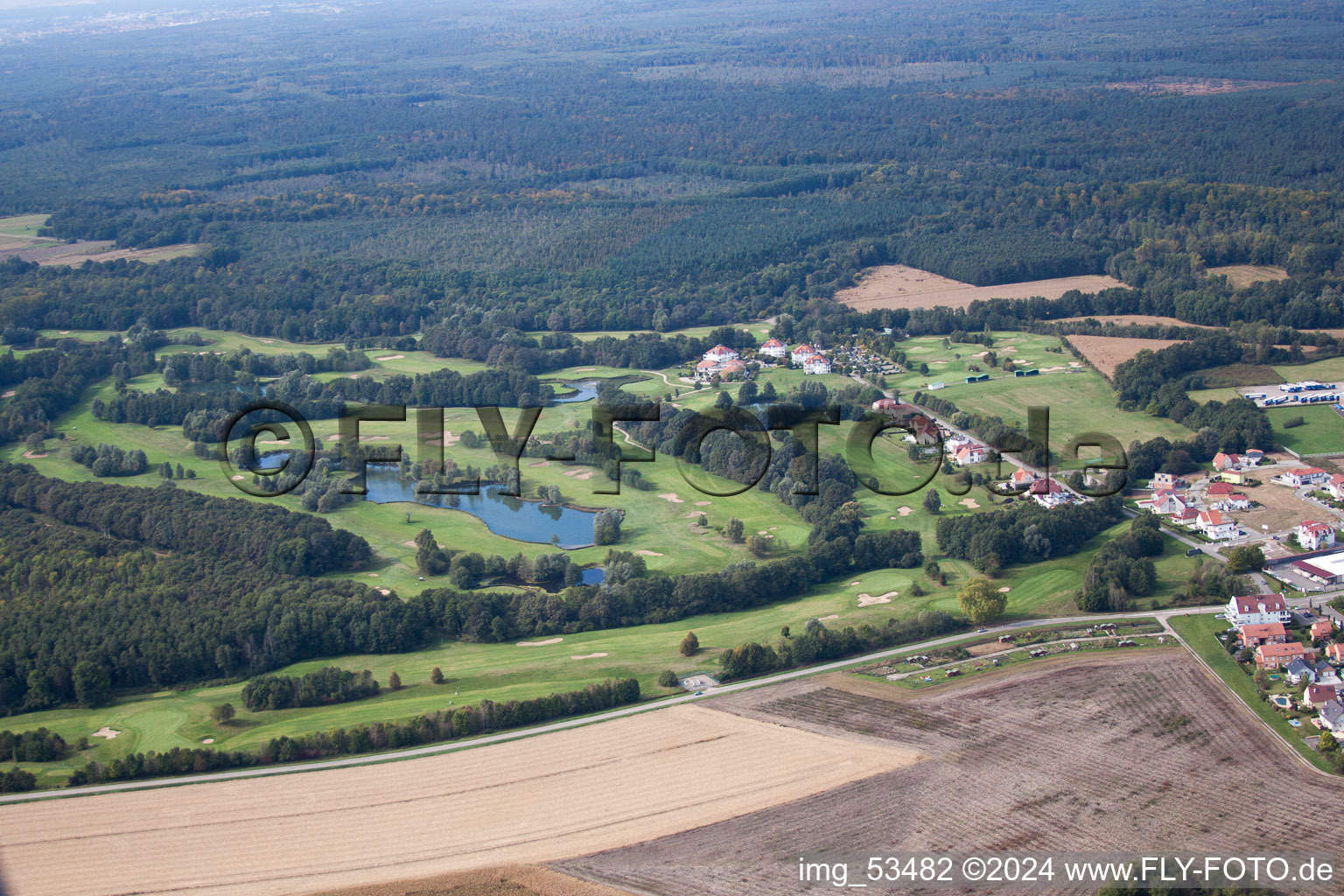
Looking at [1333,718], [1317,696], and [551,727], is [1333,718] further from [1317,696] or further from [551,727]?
[551,727]

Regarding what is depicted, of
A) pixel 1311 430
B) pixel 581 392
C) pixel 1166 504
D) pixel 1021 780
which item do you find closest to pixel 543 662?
pixel 1021 780

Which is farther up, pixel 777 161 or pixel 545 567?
pixel 777 161

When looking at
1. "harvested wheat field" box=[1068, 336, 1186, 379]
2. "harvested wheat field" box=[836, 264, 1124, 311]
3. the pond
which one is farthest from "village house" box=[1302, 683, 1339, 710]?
"harvested wheat field" box=[836, 264, 1124, 311]

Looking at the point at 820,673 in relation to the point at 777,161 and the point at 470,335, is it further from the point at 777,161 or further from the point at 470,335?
the point at 777,161

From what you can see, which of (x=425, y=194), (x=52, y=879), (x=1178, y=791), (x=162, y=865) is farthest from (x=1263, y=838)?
(x=425, y=194)

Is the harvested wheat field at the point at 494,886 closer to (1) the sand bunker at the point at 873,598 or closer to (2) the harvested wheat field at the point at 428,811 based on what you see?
(2) the harvested wheat field at the point at 428,811
